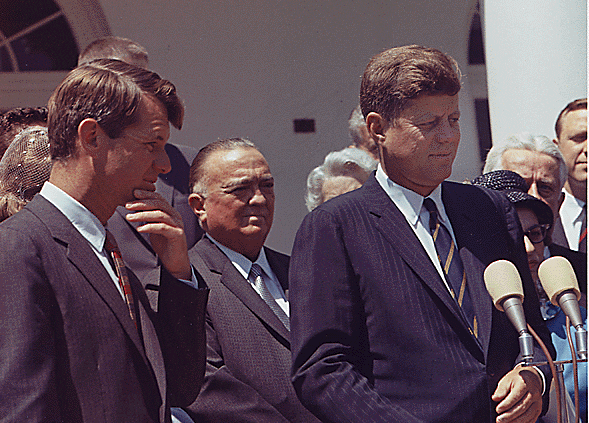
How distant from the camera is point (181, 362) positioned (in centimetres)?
224

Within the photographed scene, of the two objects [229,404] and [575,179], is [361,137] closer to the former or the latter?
[575,179]

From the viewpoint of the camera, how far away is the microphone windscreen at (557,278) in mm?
1920

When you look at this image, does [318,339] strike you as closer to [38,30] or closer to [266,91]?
[266,91]

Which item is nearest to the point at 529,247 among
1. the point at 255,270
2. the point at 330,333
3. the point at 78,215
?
the point at 255,270

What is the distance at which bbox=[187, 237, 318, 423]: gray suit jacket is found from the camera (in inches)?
108

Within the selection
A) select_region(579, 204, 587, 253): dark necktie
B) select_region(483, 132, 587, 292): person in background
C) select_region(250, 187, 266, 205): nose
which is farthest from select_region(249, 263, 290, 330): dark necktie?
select_region(579, 204, 587, 253): dark necktie

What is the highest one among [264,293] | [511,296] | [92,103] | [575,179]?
[92,103]

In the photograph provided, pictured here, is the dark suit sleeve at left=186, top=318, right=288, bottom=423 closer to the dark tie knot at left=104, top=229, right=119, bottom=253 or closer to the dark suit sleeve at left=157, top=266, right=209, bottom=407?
the dark suit sleeve at left=157, top=266, right=209, bottom=407

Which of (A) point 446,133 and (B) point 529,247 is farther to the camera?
(B) point 529,247

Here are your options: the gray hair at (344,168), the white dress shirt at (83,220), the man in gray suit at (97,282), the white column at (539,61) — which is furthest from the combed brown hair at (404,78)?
the white column at (539,61)

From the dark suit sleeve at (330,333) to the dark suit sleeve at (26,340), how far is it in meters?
0.69

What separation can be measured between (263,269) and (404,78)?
3.86ft

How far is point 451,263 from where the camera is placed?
2.33 meters

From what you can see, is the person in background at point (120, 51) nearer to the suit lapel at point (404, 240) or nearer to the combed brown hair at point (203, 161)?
the combed brown hair at point (203, 161)
